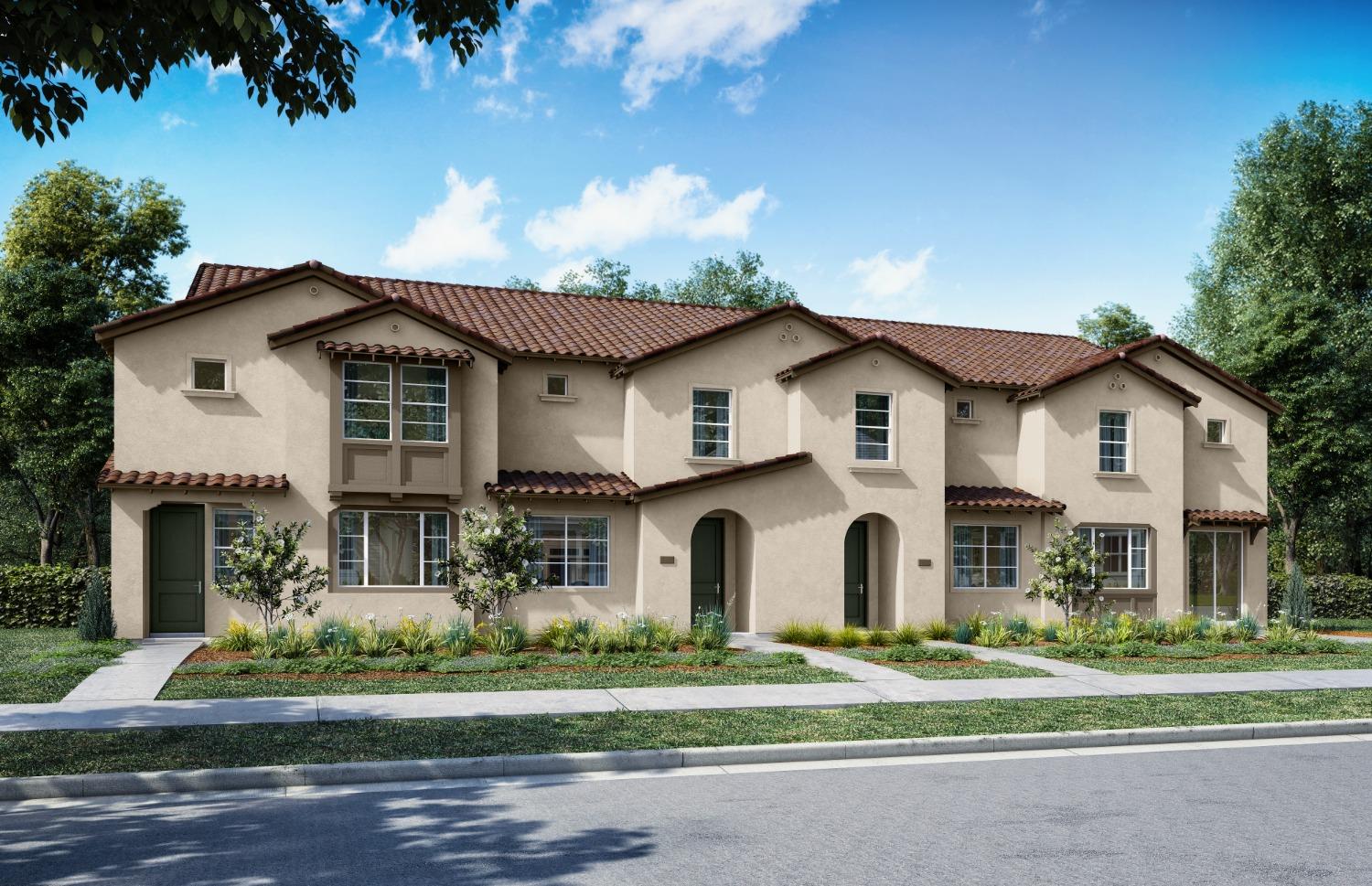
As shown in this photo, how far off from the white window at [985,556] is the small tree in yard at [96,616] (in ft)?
56.3

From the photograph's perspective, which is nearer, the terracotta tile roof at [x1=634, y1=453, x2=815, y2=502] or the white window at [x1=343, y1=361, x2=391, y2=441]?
the white window at [x1=343, y1=361, x2=391, y2=441]

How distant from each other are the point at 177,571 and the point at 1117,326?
3874 centimetres

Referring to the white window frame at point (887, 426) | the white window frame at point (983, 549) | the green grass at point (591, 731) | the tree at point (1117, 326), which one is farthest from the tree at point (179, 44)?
the tree at point (1117, 326)

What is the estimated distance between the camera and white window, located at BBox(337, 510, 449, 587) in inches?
856

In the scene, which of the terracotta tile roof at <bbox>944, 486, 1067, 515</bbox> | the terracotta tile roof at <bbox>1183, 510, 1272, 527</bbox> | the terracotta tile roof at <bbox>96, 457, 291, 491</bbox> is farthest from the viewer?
the terracotta tile roof at <bbox>1183, 510, 1272, 527</bbox>

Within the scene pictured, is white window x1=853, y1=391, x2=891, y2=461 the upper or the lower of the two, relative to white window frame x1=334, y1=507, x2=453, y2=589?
upper

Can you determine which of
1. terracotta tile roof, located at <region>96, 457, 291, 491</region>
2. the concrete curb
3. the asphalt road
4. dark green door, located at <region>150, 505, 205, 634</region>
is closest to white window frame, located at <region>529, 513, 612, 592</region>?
terracotta tile roof, located at <region>96, 457, 291, 491</region>

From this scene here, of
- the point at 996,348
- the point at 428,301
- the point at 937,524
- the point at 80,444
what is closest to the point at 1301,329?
the point at 996,348

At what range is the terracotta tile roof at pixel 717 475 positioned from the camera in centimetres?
2258

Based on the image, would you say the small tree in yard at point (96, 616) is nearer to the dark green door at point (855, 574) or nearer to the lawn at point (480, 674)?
the lawn at point (480, 674)

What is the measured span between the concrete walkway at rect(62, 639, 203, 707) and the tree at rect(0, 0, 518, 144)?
697cm

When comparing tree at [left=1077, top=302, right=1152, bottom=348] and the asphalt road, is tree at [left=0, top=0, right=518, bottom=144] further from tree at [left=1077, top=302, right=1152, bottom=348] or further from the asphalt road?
tree at [left=1077, top=302, right=1152, bottom=348]

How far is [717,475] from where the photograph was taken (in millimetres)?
22703

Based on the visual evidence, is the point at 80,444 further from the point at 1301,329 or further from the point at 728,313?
the point at 1301,329
